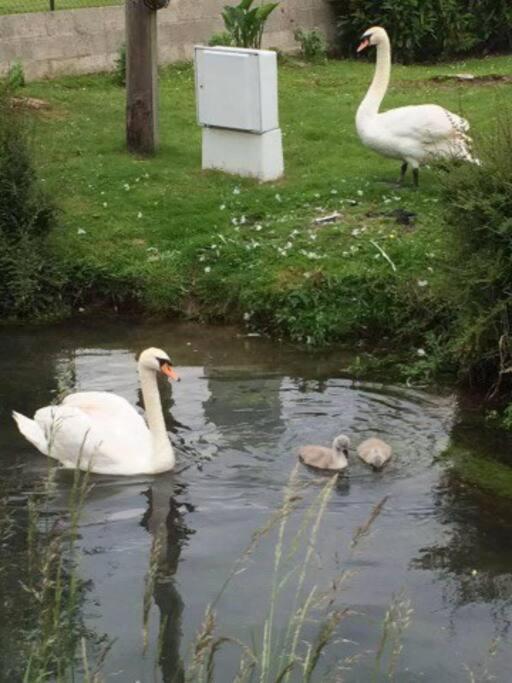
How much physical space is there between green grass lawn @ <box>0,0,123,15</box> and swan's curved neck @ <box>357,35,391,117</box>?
6532 millimetres

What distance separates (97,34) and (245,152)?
5.47 metres

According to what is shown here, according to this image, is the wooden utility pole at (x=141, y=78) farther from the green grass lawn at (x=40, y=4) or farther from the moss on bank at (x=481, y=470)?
the moss on bank at (x=481, y=470)

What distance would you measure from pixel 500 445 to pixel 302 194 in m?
4.45

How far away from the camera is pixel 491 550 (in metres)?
7.57

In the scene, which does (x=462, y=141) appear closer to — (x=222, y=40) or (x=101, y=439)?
(x=101, y=439)

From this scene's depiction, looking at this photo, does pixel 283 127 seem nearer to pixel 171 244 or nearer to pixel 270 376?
pixel 171 244

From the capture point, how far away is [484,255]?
9.35m

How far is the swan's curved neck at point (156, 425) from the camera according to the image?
337 inches

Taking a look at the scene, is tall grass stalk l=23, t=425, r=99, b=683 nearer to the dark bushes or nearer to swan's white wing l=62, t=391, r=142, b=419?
swan's white wing l=62, t=391, r=142, b=419

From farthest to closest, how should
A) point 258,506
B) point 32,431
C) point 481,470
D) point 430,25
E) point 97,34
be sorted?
point 430,25
point 97,34
point 32,431
point 481,470
point 258,506

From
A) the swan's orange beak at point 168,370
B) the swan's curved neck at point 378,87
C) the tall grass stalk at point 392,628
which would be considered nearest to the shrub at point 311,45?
the swan's curved neck at point 378,87

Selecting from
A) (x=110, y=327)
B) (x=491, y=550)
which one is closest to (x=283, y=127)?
(x=110, y=327)

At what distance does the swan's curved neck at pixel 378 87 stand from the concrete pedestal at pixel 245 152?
0.97 meters

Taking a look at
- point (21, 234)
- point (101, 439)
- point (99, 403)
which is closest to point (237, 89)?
point (21, 234)
